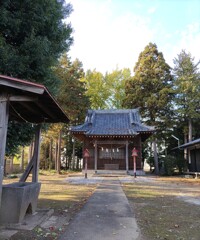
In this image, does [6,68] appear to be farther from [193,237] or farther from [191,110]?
[191,110]

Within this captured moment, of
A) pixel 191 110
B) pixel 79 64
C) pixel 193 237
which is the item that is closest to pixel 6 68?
pixel 193 237

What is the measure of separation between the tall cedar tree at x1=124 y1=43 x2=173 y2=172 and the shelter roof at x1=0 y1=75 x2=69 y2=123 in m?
18.0

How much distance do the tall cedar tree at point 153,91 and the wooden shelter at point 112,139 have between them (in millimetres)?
2258

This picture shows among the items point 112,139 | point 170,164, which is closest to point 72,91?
point 112,139

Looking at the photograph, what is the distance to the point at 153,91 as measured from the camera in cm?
2361

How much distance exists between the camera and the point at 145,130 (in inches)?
733

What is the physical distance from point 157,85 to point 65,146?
47.2 feet

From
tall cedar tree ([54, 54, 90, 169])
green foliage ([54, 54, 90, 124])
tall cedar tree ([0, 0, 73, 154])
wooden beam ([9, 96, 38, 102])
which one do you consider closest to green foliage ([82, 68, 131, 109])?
tall cedar tree ([54, 54, 90, 169])

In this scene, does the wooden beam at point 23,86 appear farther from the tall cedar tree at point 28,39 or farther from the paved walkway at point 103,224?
the paved walkway at point 103,224

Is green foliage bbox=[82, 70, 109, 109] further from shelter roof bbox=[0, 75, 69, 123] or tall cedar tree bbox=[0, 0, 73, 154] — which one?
shelter roof bbox=[0, 75, 69, 123]

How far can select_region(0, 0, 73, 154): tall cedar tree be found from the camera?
5543 millimetres

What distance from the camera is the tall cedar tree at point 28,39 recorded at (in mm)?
5543

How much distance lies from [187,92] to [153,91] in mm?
3354

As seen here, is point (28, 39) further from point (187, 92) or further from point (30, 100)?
point (187, 92)
